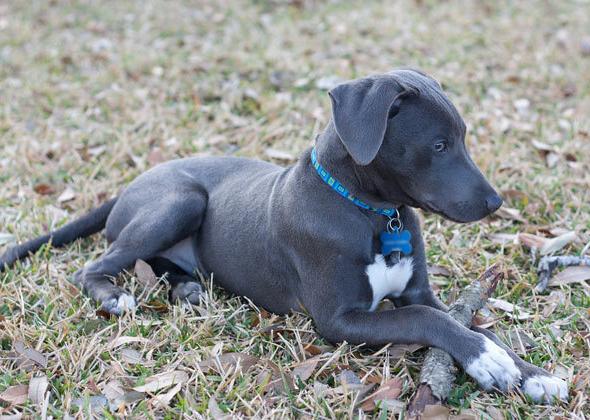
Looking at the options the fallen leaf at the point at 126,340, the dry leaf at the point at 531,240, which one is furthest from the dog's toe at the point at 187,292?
the dry leaf at the point at 531,240

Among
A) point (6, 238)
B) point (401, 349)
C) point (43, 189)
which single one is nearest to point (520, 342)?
point (401, 349)

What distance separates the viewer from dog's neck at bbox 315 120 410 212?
3502 mm

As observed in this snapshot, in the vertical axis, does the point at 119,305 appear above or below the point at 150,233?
below

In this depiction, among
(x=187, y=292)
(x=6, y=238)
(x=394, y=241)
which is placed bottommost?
(x=6, y=238)

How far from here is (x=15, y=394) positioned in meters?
3.32

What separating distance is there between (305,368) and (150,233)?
1.36m

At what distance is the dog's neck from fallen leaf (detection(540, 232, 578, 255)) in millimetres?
1246

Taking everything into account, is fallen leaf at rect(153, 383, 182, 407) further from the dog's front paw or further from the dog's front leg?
the dog's front paw

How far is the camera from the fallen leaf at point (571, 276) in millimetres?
4152

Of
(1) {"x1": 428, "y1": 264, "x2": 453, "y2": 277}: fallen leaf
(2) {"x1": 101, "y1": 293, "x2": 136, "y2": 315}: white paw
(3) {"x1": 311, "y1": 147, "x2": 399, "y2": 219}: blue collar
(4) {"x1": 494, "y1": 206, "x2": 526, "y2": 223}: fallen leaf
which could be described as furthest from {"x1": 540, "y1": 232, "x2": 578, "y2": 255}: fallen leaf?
(2) {"x1": 101, "y1": 293, "x2": 136, "y2": 315}: white paw

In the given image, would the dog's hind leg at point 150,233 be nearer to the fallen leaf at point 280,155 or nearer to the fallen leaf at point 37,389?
the fallen leaf at point 37,389

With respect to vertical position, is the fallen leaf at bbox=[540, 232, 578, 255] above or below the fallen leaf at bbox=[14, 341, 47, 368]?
above

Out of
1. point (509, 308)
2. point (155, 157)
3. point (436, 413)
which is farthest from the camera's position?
point (155, 157)

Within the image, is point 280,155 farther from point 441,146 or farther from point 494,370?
point 494,370
